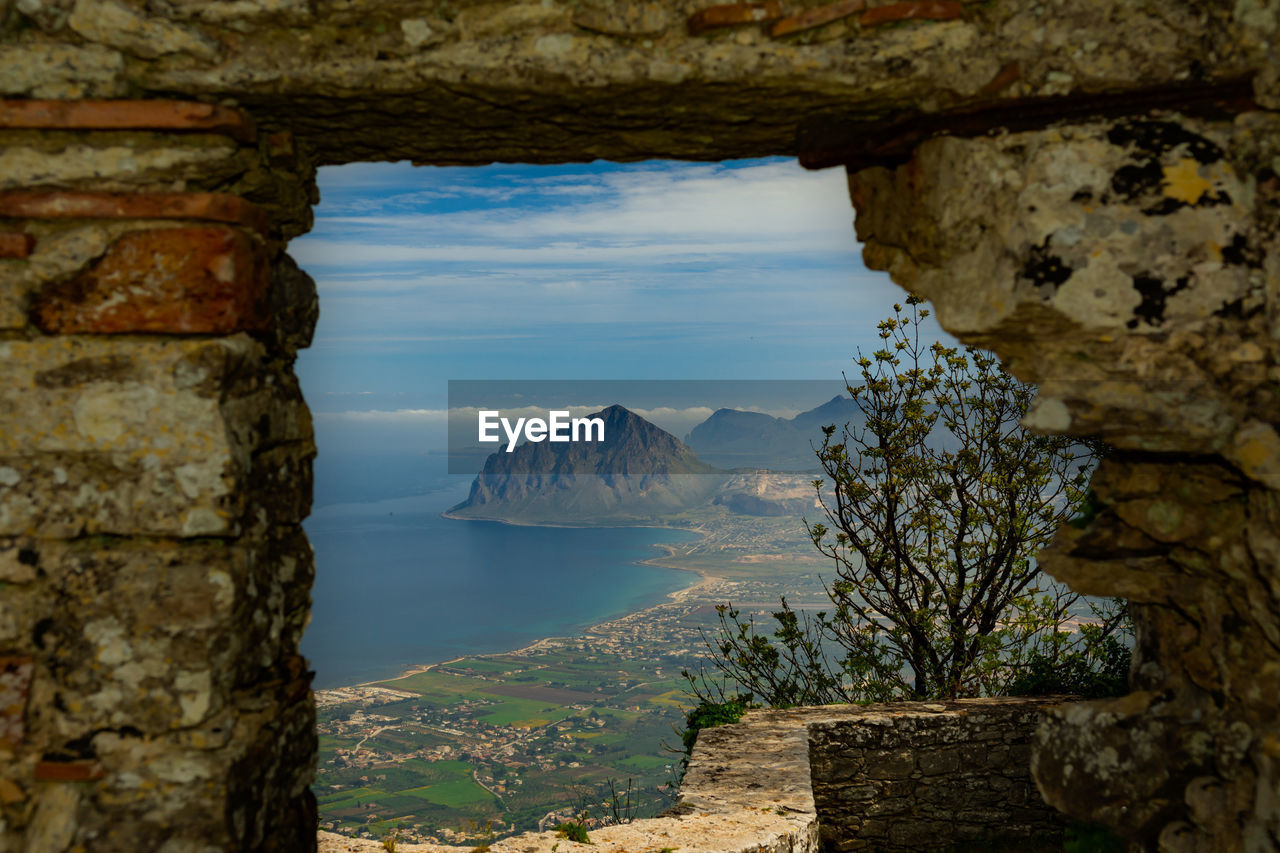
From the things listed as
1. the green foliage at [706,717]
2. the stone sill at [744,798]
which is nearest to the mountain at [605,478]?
the green foliage at [706,717]

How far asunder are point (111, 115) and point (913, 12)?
161cm

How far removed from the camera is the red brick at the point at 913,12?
1.69 m

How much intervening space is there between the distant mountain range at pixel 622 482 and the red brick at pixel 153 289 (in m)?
6.63

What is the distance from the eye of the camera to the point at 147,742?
174 cm

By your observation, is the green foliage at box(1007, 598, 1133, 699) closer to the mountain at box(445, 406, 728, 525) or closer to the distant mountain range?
the distant mountain range

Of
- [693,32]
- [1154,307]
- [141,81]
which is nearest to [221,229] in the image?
[141,81]

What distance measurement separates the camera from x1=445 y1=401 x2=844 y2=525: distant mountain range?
956 inches

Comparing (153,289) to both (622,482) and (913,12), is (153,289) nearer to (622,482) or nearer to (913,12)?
(913,12)

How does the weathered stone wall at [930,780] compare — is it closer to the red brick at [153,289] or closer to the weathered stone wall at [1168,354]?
the weathered stone wall at [1168,354]

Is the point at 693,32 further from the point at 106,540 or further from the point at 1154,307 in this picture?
the point at 106,540

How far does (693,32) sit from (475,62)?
0.44m

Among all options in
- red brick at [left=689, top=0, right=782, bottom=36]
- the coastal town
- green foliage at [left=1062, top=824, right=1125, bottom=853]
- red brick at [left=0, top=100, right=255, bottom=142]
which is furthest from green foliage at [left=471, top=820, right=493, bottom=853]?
red brick at [left=689, top=0, right=782, bottom=36]

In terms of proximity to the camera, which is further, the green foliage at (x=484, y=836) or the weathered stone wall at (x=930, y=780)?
the weathered stone wall at (x=930, y=780)

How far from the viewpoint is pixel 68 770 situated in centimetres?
172
